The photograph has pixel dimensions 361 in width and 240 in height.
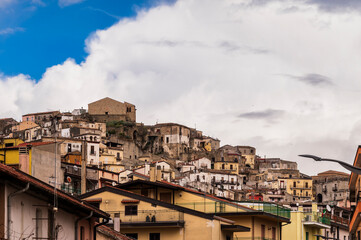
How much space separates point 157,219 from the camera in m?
47.9

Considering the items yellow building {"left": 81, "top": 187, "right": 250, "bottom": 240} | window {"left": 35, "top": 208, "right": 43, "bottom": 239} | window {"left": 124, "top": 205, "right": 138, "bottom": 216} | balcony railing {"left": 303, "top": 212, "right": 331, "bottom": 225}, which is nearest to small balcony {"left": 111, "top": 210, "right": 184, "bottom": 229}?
yellow building {"left": 81, "top": 187, "right": 250, "bottom": 240}

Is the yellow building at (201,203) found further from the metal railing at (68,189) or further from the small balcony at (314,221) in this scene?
the small balcony at (314,221)

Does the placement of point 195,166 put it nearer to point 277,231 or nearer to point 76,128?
point 76,128

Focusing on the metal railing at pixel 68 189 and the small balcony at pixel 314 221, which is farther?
the small balcony at pixel 314 221

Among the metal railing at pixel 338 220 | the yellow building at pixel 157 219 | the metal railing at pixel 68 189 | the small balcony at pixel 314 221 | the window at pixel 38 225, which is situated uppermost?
the metal railing at pixel 68 189

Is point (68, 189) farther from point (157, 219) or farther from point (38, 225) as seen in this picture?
point (38, 225)

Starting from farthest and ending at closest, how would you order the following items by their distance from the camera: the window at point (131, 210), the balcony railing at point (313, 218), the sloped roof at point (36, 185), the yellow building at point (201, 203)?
1. the balcony railing at point (313, 218)
2. the yellow building at point (201, 203)
3. the window at point (131, 210)
4. the sloped roof at point (36, 185)

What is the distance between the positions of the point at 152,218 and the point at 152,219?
55mm

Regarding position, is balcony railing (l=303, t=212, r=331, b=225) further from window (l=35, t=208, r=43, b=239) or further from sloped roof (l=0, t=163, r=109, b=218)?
window (l=35, t=208, r=43, b=239)

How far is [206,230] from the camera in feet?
155

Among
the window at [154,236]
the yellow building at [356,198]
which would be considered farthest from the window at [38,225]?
the window at [154,236]

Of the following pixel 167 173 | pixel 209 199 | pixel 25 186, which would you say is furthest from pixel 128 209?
pixel 167 173

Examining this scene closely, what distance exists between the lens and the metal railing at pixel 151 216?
47.8 metres

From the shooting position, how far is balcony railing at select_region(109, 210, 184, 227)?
156 feet
